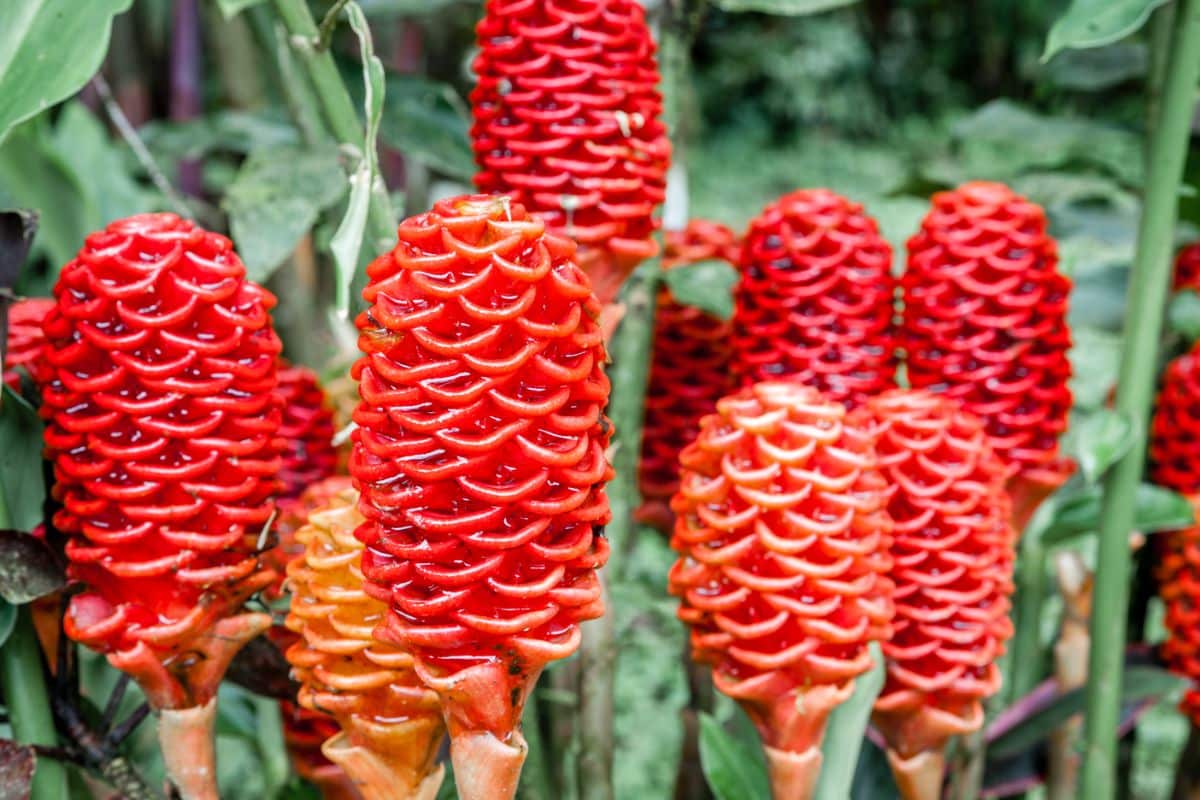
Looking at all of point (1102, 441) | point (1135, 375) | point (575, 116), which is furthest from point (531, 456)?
point (1135, 375)

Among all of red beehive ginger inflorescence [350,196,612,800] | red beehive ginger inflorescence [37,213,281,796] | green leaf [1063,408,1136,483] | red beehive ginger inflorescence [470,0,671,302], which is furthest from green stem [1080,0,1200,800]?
red beehive ginger inflorescence [37,213,281,796]

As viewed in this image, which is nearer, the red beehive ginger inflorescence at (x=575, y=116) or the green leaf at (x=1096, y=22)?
the red beehive ginger inflorescence at (x=575, y=116)

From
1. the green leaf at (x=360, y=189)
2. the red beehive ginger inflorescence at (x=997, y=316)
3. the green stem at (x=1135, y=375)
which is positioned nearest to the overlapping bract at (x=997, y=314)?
the red beehive ginger inflorescence at (x=997, y=316)

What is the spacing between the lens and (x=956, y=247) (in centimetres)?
90

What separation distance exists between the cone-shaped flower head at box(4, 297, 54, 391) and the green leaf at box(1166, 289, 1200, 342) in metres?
1.00

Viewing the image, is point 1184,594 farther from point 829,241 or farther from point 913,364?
point 829,241

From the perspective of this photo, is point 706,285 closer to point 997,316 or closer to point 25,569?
point 997,316

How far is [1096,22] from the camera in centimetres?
92

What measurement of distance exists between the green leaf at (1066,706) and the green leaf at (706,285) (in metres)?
0.50

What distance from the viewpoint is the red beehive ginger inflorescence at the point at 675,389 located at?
106cm

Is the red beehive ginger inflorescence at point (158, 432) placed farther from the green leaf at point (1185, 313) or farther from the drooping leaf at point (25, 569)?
the green leaf at point (1185, 313)

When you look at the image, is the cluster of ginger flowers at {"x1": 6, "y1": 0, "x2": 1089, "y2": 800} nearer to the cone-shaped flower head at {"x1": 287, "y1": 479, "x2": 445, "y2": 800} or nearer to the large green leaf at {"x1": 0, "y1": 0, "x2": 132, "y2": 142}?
the cone-shaped flower head at {"x1": 287, "y1": 479, "x2": 445, "y2": 800}

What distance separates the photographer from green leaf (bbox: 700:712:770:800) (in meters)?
0.87

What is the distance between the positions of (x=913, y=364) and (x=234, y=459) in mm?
524
